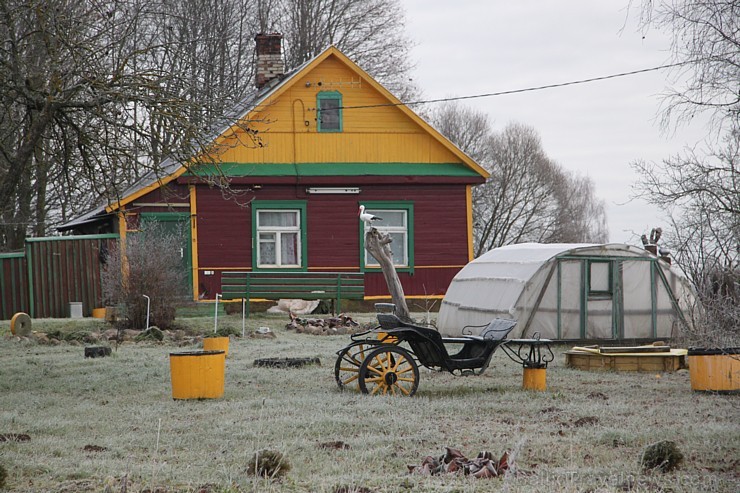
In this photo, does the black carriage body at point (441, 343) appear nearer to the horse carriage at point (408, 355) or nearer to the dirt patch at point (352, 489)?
the horse carriage at point (408, 355)

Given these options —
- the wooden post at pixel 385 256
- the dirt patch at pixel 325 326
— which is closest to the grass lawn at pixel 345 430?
the wooden post at pixel 385 256

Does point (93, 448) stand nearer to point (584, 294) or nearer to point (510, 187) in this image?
point (584, 294)

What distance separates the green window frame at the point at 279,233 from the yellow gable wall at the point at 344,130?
122 cm

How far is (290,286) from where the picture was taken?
23.6 meters

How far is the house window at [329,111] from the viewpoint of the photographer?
86.3 feet

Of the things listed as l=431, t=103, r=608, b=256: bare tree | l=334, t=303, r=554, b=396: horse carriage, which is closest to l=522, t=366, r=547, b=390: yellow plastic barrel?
A: l=334, t=303, r=554, b=396: horse carriage

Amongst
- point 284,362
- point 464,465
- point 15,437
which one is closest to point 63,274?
point 284,362

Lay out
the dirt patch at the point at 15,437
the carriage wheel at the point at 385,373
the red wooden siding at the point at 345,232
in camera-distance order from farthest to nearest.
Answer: the red wooden siding at the point at 345,232 → the carriage wheel at the point at 385,373 → the dirt patch at the point at 15,437

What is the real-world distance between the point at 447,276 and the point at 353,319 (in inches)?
202

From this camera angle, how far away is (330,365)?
1452 centimetres

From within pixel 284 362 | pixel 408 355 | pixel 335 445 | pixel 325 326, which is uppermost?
pixel 408 355

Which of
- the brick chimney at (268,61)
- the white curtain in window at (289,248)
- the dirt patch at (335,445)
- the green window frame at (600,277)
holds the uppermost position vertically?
the brick chimney at (268,61)

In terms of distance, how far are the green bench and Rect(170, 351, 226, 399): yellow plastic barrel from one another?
11.9 meters

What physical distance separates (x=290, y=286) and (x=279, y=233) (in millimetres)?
2570
